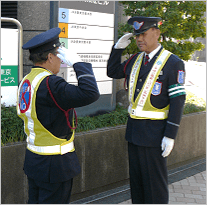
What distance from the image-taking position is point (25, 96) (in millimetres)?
2543

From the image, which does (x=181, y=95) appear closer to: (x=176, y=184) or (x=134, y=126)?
(x=134, y=126)

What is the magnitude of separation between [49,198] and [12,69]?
2.22 metres

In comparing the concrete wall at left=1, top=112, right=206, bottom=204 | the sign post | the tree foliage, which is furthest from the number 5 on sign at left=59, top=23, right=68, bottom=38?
the concrete wall at left=1, top=112, right=206, bottom=204

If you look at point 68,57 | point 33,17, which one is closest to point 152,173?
point 68,57

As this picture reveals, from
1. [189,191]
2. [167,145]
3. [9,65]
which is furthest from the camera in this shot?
[189,191]

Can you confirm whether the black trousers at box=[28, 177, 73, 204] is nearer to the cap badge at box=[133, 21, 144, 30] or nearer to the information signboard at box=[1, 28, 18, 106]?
the cap badge at box=[133, 21, 144, 30]

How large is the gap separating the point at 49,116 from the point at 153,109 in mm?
1208

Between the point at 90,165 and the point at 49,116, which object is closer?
the point at 49,116

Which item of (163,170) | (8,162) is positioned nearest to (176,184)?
(163,170)

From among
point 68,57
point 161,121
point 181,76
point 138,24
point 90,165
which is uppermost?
point 138,24

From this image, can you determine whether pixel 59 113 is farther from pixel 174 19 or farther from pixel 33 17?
pixel 174 19

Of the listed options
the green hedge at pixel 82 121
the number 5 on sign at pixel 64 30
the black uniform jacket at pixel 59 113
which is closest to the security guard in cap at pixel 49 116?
the black uniform jacket at pixel 59 113

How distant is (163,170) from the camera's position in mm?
3279

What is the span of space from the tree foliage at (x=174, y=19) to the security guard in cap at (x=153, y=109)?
2259 millimetres
